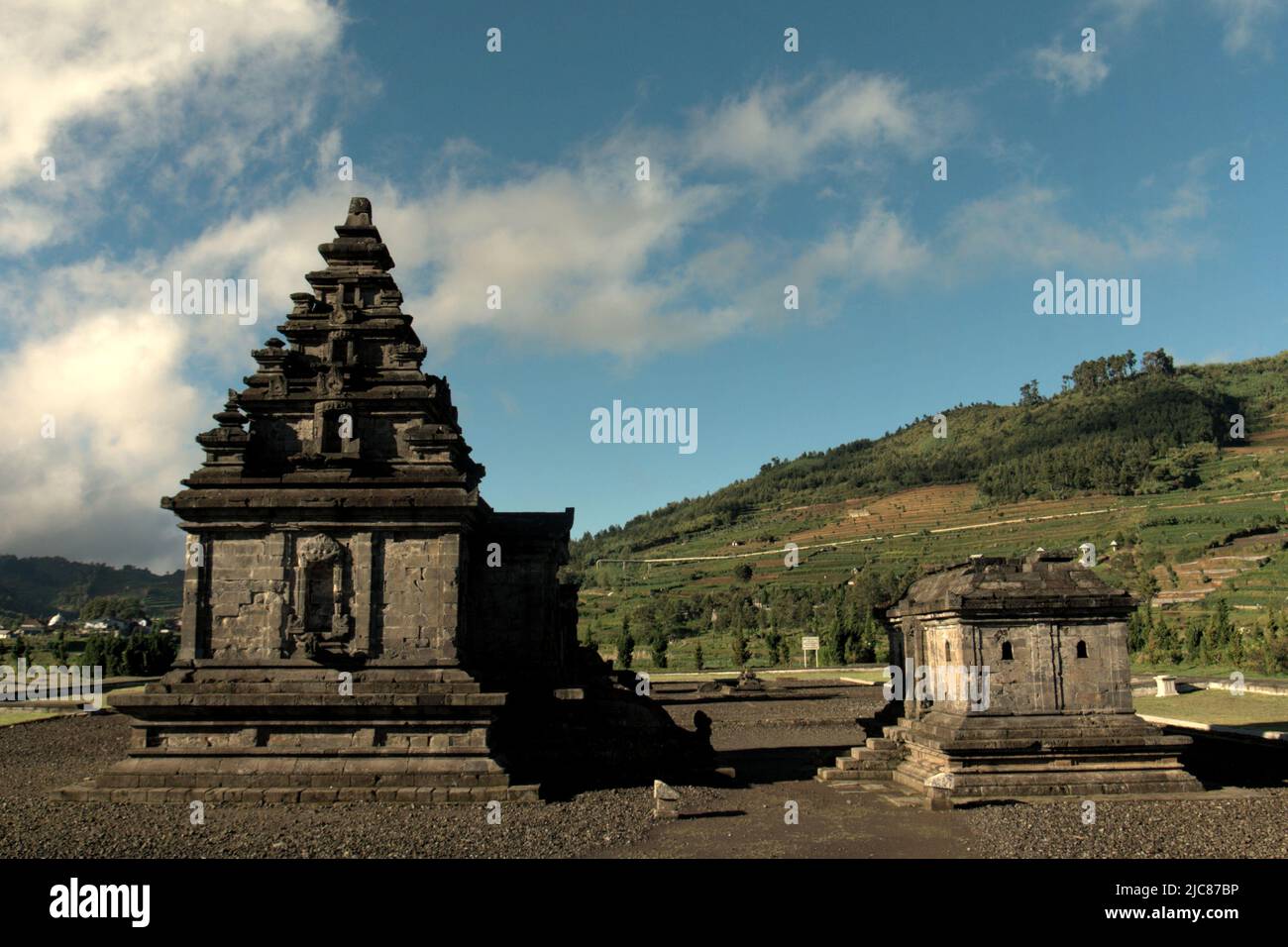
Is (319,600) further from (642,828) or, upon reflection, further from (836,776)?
(836,776)

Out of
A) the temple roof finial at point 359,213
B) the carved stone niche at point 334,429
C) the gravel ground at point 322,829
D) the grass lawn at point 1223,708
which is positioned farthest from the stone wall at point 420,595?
the grass lawn at point 1223,708

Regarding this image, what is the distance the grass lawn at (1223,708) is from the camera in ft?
90.4

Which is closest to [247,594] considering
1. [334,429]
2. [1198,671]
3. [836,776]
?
[334,429]

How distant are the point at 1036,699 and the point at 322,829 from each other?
43.5ft

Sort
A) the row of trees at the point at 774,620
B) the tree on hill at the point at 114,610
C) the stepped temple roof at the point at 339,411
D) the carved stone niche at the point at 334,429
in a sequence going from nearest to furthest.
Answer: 1. the stepped temple roof at the point at 339,411
2. the carved stone niche at the point at 334,429
3. the row of trees at the point at 774,620
4. the tree on hill at the point at 114,610

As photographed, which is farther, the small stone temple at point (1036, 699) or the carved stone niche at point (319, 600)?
the carved stone niche at point (319, 600)

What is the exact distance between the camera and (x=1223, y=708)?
3091cm

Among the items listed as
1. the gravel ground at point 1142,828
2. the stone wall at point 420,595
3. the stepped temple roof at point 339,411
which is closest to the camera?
the gravel ground at point 1142,828

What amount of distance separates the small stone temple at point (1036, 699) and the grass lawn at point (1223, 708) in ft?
40.3

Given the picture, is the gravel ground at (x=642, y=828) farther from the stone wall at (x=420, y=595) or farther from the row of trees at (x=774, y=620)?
the row of trees at (x=774, y=620)

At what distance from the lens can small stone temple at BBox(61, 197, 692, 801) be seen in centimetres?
1658

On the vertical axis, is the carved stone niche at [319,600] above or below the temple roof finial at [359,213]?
below
